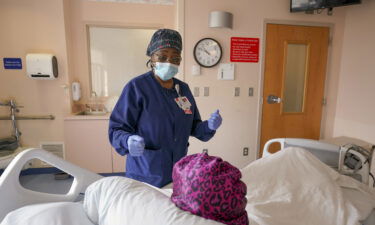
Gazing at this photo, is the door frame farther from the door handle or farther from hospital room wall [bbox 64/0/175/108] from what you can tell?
hospital room wall [bbox 64/0/175/108]

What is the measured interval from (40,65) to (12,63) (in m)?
0.43

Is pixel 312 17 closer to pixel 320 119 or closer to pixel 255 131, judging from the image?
pixel 320 119

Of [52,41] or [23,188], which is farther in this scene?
[52,41]

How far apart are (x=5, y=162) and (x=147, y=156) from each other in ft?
7.13

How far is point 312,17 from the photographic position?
2.72 meters

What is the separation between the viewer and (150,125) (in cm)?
118

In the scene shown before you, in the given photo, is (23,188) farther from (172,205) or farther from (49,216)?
(172,205)

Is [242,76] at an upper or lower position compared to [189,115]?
upper

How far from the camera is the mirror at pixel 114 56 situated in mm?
2982

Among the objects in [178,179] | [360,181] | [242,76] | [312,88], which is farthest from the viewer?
[312,88]

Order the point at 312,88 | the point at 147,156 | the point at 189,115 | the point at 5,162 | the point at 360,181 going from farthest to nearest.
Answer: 1. the point at 312,88
2. the point at 5,162
3. the point at 360,181
4. the point at 189,115
5. the point at 147,156

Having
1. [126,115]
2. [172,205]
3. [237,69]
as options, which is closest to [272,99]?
[237,69]

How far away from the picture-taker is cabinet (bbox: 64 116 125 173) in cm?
261

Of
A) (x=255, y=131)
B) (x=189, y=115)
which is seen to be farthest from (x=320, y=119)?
(x=189, y=115)
